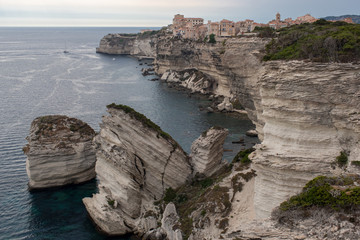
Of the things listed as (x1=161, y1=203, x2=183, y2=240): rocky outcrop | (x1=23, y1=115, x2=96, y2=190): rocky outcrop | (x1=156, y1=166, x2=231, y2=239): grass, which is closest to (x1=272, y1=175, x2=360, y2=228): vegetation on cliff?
(x1=156, y1=166, x2=231, y2=239): grass

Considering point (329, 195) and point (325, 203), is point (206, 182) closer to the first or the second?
point (329, 195)

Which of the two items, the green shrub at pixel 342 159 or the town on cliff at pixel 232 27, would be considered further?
the town on cliff at pixel 232 27

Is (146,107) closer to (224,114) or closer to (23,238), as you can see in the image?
(224,114)

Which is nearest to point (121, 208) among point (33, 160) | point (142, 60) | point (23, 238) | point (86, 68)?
point (23, 238)

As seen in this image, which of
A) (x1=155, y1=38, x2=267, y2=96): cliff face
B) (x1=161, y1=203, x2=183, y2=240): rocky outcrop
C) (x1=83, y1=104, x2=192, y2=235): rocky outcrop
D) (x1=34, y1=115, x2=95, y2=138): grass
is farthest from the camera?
(x1=155, y1=38, x2=267, y2=96): cliff face

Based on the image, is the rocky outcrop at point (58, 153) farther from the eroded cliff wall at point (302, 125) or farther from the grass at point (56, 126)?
the eroded cliff wall at point (302, 125)

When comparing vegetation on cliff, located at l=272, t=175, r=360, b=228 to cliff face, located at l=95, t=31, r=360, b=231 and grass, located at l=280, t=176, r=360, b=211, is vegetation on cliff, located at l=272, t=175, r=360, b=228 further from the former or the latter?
cliff face, located at l=95, t=31, r=360, b=231

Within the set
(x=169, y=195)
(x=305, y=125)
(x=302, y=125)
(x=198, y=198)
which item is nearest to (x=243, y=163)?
(x=198, y=198)

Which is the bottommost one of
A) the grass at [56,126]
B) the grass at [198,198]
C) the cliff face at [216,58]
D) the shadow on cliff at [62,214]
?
the shadow on cliff at [62,214]

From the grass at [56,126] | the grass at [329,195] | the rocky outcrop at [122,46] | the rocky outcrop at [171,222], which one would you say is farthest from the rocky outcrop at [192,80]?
the rocky outcrop at [122,46]
